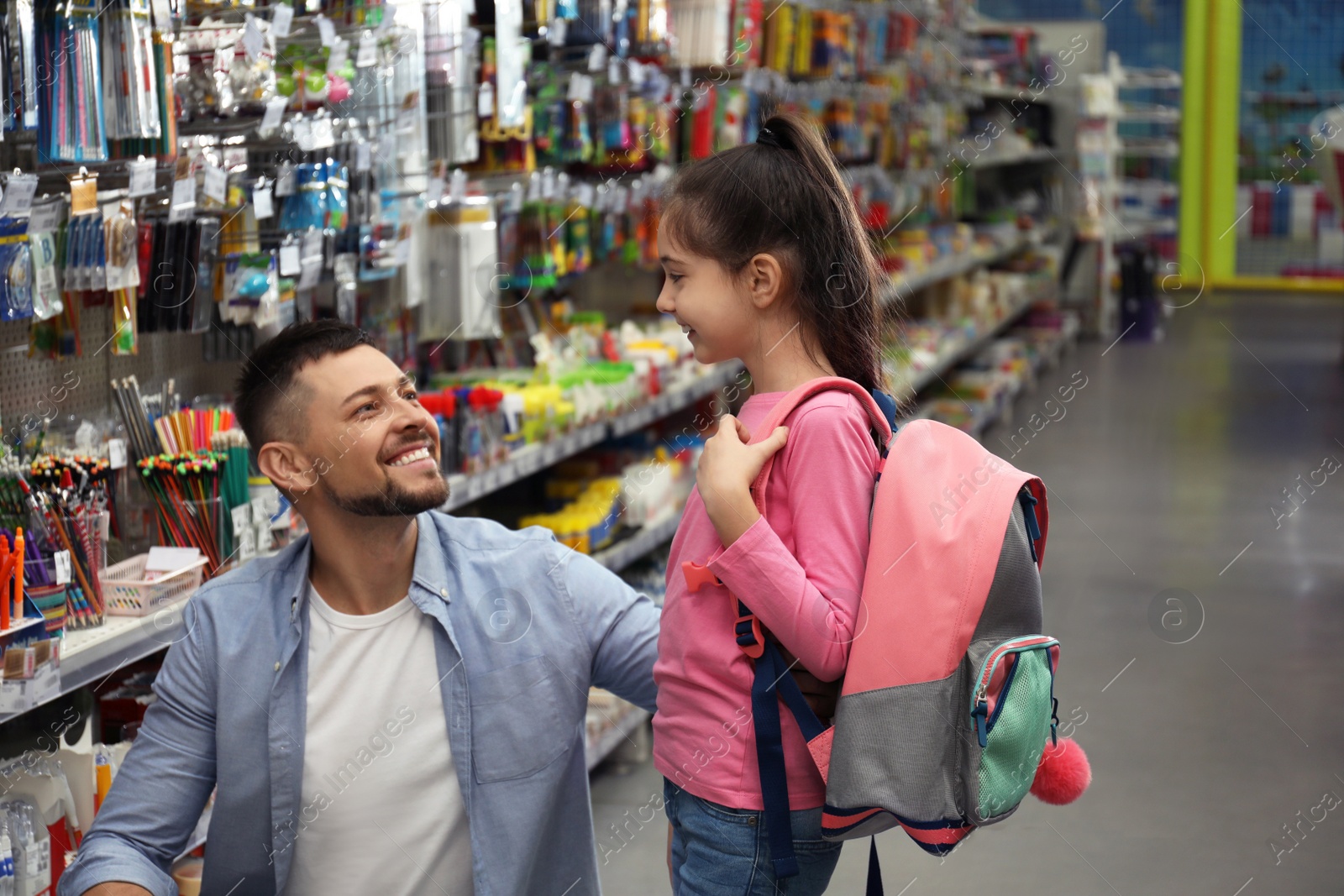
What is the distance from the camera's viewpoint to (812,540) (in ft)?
4.70

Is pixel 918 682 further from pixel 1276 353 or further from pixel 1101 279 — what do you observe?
Result: pixel 1101 279

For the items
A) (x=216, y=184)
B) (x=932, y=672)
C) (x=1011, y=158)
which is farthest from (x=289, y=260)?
(x=1011, y=158)

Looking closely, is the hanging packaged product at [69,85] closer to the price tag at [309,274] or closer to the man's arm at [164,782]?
the price tag at [309,274]

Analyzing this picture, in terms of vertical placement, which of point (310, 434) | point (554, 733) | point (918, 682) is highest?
point (310, 434)

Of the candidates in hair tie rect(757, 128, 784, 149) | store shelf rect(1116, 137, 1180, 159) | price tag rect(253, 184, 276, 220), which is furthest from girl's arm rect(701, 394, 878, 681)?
store shelf rect(1116, 137, 1180, 159)

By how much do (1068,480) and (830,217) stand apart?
19.5ft

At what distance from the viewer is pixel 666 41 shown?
4129 mm

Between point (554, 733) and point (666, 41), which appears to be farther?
point (666, 41)

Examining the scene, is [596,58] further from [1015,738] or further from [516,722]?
[1015,738]

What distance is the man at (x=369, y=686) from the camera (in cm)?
172

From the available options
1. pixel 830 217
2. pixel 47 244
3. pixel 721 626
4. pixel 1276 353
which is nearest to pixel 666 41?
pixel 47 244

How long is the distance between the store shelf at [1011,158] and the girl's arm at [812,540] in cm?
850

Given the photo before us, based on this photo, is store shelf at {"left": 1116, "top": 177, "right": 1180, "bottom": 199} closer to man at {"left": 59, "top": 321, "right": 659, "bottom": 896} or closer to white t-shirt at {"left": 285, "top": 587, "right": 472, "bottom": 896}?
man at {"left": 59, "top": 321, "right": 659, "bottom": 896}

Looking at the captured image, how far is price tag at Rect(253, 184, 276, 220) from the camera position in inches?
96.4
